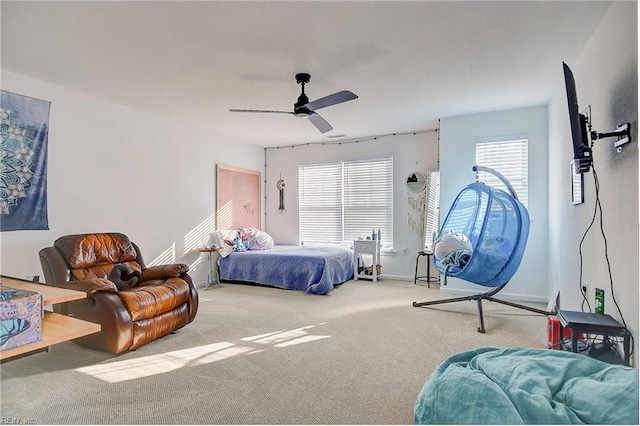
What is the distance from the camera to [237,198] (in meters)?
6.16

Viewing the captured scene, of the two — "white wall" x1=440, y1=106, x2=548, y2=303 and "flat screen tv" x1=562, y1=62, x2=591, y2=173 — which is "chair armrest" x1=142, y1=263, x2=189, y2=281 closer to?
"flat screen tv" x1=562, y1=62, x2=591, y2=173

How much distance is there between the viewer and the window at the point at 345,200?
234 inches

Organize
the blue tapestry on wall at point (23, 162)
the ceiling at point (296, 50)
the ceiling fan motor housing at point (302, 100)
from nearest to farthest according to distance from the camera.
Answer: the ceiling at point (296, 50), the blue tapestry on wall at point (23, 162), the ceiling fan motor housing at point (302, 100)

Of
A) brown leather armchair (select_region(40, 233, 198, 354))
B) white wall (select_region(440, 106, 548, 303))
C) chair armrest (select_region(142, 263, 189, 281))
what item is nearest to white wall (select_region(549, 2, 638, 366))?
white wall (select_region(440, 106, 548, 303))

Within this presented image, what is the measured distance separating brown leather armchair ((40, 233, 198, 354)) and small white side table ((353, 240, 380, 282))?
3.01 metres

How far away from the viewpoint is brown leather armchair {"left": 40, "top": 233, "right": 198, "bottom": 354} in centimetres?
262

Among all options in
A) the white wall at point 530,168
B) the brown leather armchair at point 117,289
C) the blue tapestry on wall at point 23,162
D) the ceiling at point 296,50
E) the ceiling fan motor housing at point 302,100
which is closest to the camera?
the ceiling at point 296,50

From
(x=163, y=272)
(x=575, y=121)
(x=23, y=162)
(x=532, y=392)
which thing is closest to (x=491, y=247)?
(x=575, y=121)

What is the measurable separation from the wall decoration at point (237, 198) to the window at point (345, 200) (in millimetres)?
905

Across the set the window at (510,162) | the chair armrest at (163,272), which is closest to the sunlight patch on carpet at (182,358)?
the chair armrest at (163,272)

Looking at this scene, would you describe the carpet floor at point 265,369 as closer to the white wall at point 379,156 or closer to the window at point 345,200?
the white wall at point 379,156

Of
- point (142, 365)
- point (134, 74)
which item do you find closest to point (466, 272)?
point (142, 365)

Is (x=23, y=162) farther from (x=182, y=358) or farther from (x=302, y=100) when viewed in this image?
(x=302, y=100)

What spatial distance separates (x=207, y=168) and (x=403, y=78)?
3.47 meters
